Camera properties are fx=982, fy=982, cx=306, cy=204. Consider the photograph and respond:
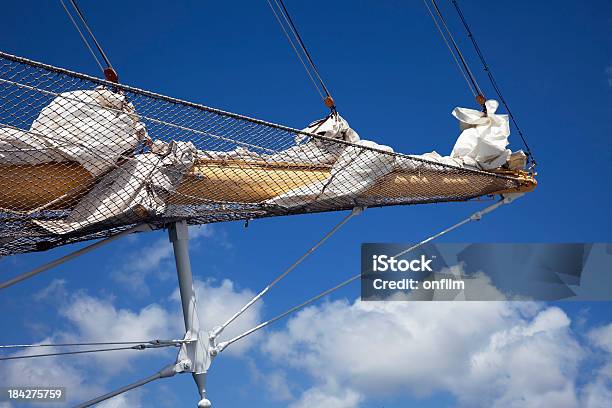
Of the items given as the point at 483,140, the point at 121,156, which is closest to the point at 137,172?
the point at 121,156

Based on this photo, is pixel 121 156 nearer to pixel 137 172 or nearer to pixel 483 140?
pixel 137 172

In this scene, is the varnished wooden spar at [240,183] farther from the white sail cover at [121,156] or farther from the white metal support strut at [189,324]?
the white metal support strut at [189,324]

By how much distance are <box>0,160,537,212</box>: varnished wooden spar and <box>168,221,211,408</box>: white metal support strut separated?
264 mm

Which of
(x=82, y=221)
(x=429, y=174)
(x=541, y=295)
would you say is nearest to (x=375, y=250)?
(x=429, y=174)

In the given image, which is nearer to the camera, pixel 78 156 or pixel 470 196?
pixel 78 156

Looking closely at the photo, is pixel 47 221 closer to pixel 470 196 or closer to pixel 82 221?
pixel 82 221

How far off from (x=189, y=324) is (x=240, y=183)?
0.89m

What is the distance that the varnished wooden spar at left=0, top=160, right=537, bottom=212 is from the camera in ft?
17.3

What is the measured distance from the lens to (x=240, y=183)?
5891 millimetres

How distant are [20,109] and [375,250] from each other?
341cm

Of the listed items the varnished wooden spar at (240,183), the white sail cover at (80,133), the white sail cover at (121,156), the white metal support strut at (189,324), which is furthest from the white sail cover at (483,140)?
the white sail cover at (80,133)

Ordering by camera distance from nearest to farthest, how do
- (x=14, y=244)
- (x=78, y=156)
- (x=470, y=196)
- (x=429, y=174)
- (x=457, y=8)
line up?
1. (x=78, y=156)
2. (x=14, y=244)
3. (x=429, y=174)
4. (x=470, y=196)
5. (x=457, y=8)

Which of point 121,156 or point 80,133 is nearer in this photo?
point 80,133

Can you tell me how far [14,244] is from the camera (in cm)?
562
